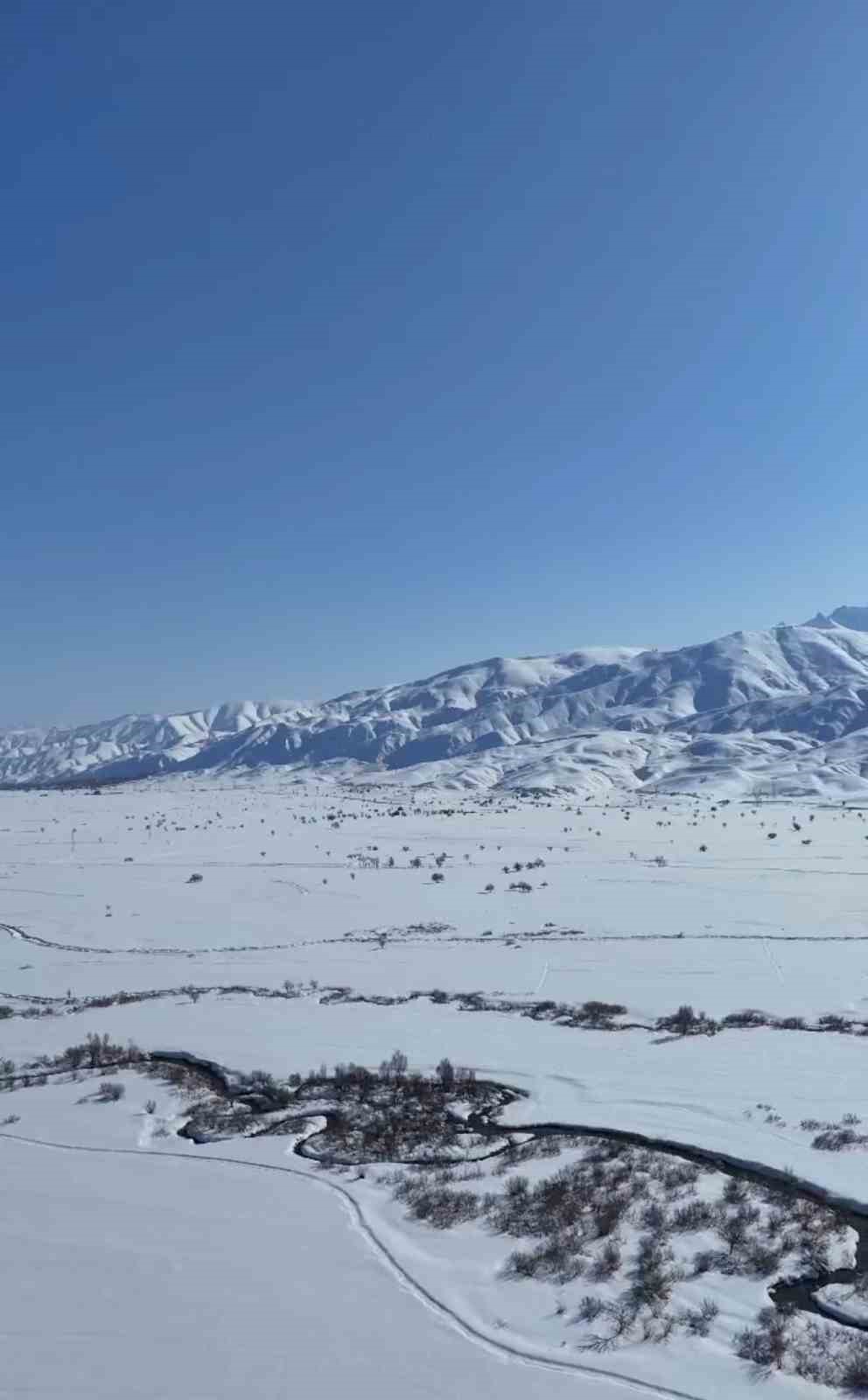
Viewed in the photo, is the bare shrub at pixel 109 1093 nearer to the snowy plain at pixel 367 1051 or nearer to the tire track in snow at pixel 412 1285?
the snowy plain at pixel 367 1051

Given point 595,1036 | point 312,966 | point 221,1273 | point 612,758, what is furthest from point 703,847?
point 612,758

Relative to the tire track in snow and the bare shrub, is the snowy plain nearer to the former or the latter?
the tire track in snow

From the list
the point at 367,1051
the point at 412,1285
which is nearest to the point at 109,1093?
the point at 367,1051

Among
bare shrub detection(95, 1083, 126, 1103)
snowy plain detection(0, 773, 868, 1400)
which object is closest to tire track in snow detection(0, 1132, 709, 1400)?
snowy plain detection(0, 773, 868, 1400)

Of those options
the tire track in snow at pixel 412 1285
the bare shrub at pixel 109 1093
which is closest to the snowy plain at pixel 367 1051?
the tire track in snow at pixel 412 1285

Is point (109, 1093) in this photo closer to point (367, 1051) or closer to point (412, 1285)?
point (367, 1051)

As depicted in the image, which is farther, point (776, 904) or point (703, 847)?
point (703, 847)

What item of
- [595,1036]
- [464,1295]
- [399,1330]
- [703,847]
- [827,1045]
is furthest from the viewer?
[703,847]

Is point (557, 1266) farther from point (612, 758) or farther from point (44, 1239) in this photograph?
point (612, 758)
